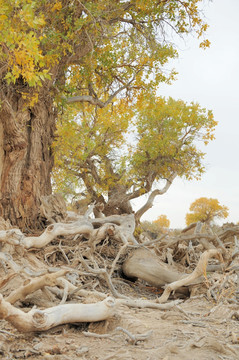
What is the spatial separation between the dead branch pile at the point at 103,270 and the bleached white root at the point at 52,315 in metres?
0.01

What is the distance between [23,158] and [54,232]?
3.04m

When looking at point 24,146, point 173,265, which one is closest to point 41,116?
point 24,146

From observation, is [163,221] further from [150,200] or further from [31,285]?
[31,285]

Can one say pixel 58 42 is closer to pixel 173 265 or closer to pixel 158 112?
pixel 173 265

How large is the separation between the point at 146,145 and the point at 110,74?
6203 millimetres

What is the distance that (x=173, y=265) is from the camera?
9.04m

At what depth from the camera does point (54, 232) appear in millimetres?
7355

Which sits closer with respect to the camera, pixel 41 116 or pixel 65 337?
pixel 65 337

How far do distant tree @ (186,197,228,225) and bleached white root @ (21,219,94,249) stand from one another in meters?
32.4

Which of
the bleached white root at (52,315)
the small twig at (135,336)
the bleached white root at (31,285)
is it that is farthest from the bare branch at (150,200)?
the small twig at (135,336)

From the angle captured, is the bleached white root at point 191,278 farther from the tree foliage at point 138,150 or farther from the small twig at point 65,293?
the tree foliage at point 138,150

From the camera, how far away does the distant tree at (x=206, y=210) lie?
131ft

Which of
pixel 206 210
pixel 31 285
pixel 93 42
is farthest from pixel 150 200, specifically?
pixel 206 210

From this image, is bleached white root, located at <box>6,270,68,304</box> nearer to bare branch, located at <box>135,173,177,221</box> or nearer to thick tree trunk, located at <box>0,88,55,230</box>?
thick tree trunk, located at <box>0,88,55,230</box>
